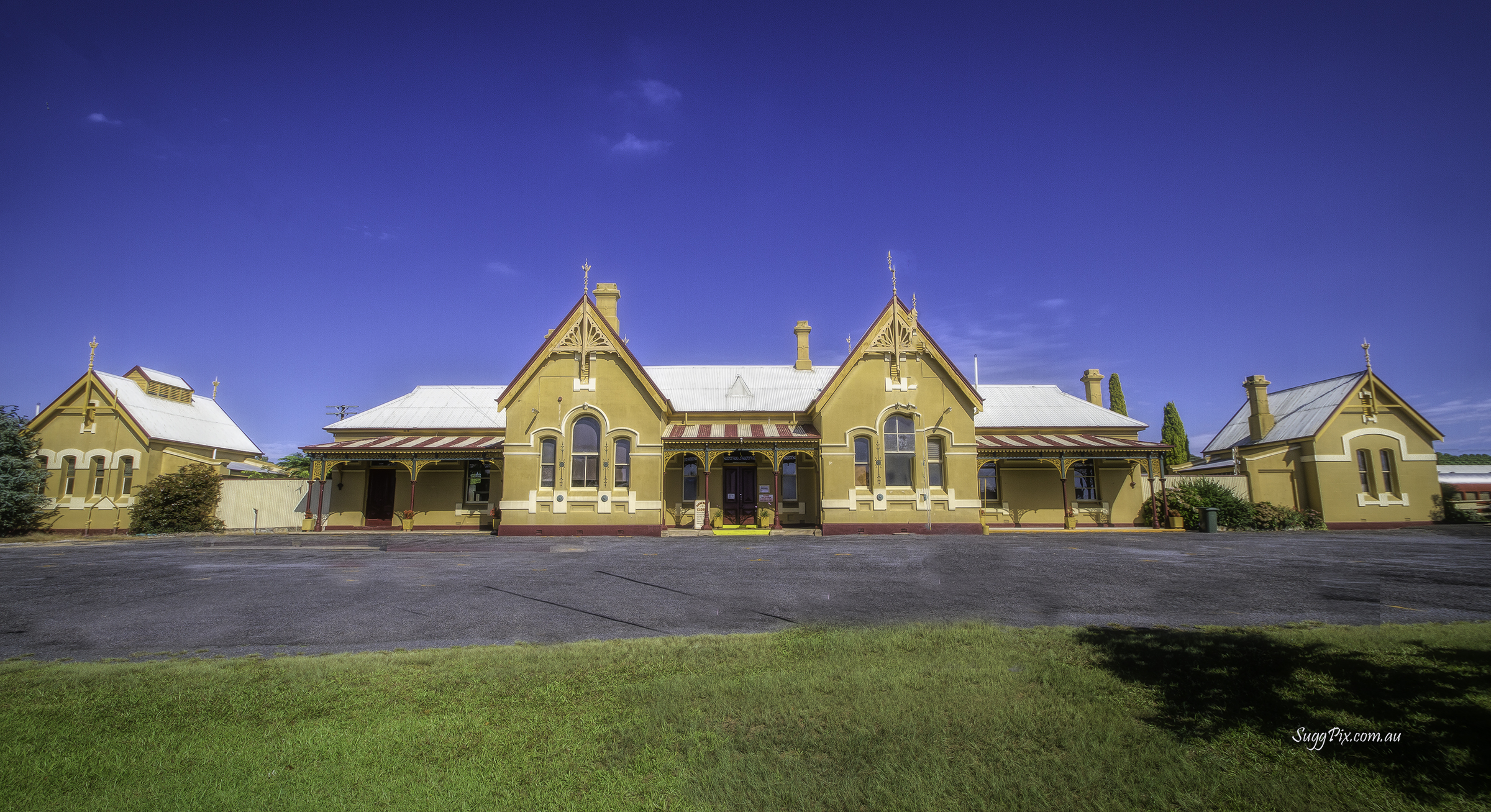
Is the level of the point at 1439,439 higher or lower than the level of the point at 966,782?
higher

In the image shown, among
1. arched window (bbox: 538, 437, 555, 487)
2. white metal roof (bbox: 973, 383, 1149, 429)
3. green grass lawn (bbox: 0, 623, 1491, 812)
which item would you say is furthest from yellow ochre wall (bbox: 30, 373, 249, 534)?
white metal roof (bbox: 973, 383, 1149, 429)

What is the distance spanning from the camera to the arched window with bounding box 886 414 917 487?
1003 inches

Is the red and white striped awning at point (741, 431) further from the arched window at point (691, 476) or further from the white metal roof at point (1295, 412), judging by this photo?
the white metal roof at point (1295, 412)

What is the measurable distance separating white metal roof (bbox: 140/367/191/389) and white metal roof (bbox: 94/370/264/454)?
5 cm

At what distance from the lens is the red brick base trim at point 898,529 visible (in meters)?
24.4

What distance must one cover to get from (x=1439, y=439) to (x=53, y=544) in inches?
1989

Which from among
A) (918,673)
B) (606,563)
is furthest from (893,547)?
(918,673)

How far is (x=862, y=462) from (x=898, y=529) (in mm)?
2748

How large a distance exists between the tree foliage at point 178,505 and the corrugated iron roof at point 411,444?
4854 mm

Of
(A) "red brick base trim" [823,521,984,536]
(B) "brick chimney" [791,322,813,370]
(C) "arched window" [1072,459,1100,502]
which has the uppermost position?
(B) "brick chimney" [791,322,813,370]

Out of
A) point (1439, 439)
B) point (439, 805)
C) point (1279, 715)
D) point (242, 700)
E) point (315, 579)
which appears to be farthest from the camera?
point (1439, 439)

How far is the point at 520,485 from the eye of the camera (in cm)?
2489

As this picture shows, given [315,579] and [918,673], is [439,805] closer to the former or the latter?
[918,673]

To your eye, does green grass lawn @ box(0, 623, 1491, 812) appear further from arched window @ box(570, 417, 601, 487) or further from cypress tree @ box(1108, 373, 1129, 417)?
cypress tree @ box(1108, 373, 1129, 417)
